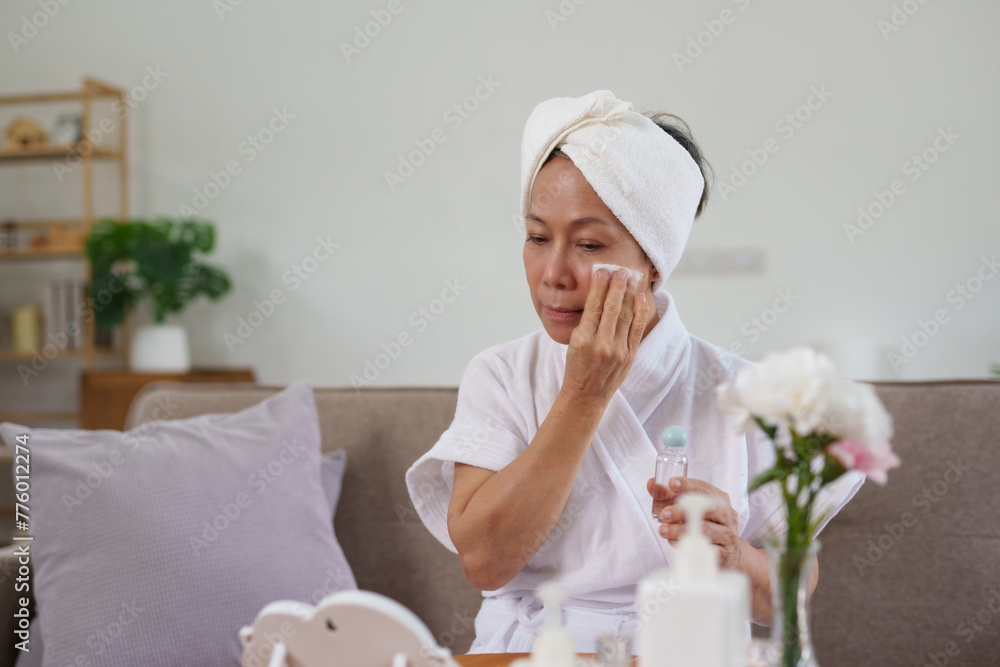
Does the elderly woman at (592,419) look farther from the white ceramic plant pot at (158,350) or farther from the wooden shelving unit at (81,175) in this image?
the wooden shelving unit at (81,175)

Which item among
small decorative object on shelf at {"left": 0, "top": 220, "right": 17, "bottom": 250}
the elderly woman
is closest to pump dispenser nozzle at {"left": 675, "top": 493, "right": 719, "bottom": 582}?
the elderly woman

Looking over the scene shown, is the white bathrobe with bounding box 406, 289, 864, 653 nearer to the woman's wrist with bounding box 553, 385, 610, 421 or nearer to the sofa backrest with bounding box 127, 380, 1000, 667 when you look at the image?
the woman's wrist with bounding box 553, 385, 610, 421

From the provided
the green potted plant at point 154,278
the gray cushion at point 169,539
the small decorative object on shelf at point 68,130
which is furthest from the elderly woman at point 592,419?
the small decorative object on shelf at point 68,130

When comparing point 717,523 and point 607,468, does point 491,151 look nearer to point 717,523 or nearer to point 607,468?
point 607,468

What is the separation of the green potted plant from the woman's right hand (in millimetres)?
2952

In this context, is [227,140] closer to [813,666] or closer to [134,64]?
[134,64]

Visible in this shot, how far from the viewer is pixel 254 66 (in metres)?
4.04

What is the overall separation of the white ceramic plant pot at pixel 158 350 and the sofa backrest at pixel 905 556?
7.84 ft

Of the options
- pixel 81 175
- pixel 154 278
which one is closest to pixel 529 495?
pixel 154 278

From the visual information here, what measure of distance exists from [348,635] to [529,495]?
535 mm

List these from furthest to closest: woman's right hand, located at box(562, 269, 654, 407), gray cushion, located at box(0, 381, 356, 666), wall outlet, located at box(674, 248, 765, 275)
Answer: wall outlet, located at box(674, 248, 765, 275) < gray cushion, located at box(0, 381, 356, 666) < woman's right hand, located at box(562, 269, 654, 407)

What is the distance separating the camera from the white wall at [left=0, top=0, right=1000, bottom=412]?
3.54 meters

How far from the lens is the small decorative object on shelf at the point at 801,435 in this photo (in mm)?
685

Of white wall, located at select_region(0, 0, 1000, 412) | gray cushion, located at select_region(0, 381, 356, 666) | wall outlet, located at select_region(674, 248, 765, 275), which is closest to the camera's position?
gray cushion, located at select_region(0, 381, 356, 666)
